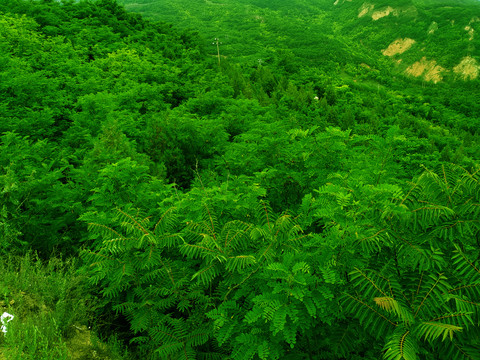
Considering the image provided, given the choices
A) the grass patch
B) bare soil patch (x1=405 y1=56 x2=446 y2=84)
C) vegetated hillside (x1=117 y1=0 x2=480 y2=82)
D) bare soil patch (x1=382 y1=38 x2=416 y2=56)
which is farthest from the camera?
bare soil patch (x1=382 y1=38 x2=416 y2=56)

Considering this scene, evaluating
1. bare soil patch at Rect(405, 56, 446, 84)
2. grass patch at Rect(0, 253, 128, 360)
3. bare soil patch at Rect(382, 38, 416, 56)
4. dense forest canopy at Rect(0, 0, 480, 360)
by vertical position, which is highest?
bare soil patch at Rect(382, 38, 416, 56)

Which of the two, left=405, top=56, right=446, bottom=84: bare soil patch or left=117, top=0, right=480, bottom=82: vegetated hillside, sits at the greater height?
left=117, top=0, right=480, bottom=82: vegetated hillside

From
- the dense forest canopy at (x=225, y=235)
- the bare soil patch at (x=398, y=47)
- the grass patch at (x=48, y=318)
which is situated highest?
the bare soil patch at (x=398, y=47)

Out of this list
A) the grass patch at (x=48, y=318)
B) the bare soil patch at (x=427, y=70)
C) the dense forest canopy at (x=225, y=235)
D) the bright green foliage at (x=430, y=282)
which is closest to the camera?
the bright green foliage at (x=430, y=282)

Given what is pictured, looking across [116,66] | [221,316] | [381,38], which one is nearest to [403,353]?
[221,316]

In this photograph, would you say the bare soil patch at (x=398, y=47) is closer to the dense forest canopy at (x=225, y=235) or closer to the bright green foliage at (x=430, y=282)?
the dense forest canopy at (x=225, y=235)

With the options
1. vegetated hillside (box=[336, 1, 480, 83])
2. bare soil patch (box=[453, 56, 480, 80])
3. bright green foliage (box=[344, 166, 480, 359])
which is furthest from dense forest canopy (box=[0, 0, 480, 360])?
vegetated hillside (box=[336, 1, 480, 83])

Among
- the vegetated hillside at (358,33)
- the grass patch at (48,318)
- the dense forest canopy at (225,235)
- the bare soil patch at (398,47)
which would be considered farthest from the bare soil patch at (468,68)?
Answer: the grass patch at (48,318)

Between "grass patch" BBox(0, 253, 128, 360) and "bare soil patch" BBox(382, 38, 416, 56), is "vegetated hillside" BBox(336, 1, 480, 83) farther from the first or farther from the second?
"grass patch" BBox(0, 253, 128, 360)

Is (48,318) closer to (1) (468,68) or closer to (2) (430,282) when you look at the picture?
(2) (430,282)

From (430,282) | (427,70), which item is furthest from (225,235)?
(427,70)

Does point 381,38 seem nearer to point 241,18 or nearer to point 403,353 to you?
point 241,18

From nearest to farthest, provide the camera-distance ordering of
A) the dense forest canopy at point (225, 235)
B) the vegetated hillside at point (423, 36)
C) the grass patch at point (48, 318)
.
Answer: the dense forest canopy at point (225, 235), the grass patch at point (48, 318), the vegetated hillside at point (423, 36)
